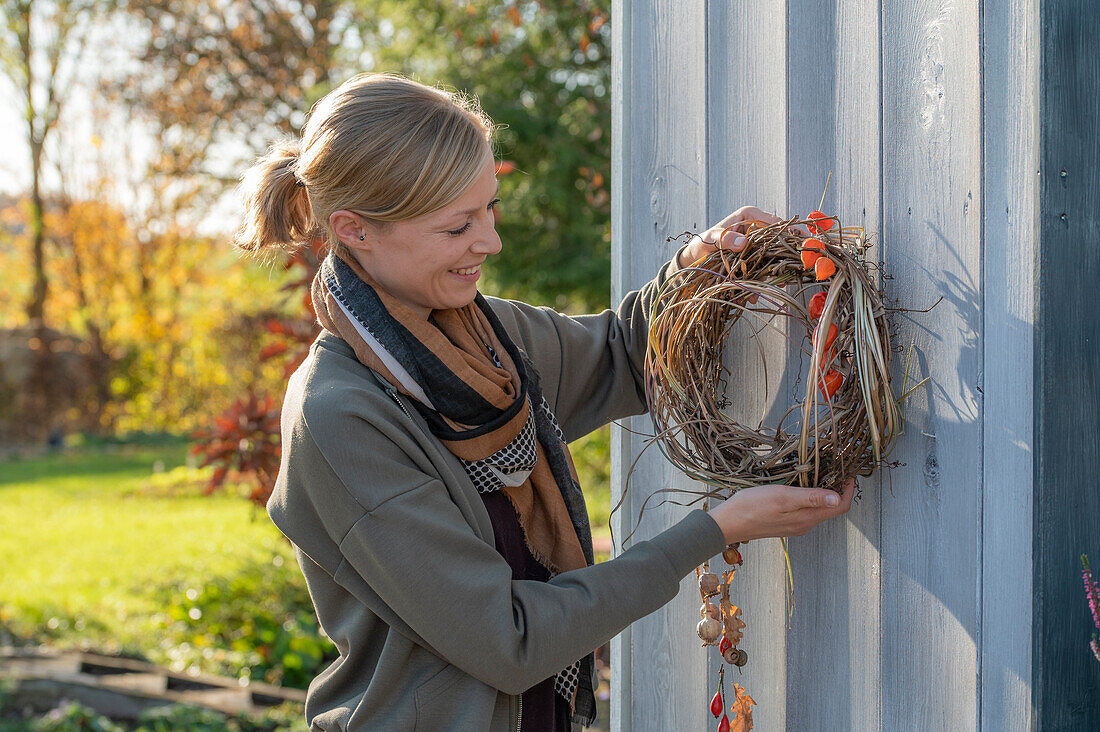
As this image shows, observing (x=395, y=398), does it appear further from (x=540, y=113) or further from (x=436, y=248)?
(x=540, y=113)

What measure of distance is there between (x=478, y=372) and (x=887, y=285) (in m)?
0.63

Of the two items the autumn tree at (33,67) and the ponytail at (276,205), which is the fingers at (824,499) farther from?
the autumn tree at (33,67)

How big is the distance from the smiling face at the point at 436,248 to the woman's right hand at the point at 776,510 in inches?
21.0

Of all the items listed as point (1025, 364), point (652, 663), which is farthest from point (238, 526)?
point (1025, 364)

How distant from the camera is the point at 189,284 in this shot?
12.6 metres

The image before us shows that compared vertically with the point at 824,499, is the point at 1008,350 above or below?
above

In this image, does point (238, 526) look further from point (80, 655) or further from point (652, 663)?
point (652, 663)

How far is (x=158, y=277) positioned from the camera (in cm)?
1237

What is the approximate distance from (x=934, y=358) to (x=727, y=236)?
35 centimetres

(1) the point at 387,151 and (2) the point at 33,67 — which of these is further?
(2) the point at 33,67

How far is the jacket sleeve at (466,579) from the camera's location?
4.53 ft

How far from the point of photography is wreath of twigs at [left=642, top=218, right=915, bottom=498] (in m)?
1.30

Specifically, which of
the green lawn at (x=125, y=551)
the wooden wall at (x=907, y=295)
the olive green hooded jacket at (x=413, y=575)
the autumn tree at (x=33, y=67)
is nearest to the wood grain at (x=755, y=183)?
the wooden wall at (x=907, y=295)

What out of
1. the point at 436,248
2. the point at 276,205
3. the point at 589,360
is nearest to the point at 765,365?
the point at 589,360
